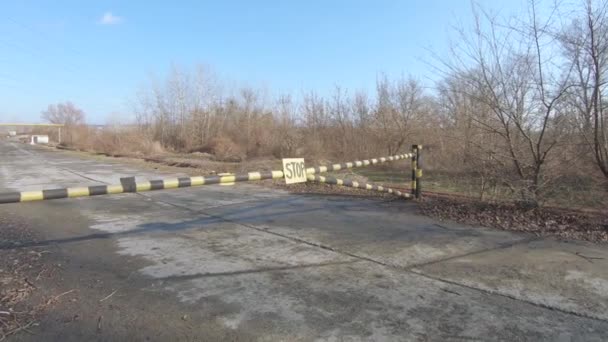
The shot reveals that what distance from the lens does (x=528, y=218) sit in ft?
22.9

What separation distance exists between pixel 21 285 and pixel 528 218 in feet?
23.4

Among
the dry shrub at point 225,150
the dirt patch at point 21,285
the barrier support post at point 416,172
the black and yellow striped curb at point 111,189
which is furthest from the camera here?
the dry shrub at point 225,150

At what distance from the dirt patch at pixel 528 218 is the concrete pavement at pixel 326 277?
42 centimetres

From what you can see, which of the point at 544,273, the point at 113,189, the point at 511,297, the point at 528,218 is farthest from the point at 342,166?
the point at 511,297

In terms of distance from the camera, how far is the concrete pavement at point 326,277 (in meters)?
3.32

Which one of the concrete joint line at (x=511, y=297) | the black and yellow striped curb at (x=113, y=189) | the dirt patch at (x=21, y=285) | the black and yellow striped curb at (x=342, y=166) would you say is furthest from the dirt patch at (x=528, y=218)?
the dirt patch at (x=21, y=285)

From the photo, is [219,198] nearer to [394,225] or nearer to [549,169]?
[394,225]

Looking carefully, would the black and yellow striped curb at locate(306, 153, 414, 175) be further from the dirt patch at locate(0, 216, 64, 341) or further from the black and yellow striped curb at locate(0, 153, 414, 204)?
the dirt patch at locate(0, 216, 64, 341)

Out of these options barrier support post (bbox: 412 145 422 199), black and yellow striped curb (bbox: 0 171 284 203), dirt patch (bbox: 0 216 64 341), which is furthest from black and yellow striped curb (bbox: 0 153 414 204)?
barrier support post (bbox: 412 145 422 199)

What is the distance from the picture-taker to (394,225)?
272 inches

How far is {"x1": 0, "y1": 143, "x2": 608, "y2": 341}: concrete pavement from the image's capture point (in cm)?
332

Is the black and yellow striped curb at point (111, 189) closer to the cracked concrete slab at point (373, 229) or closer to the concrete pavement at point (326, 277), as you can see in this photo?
the concrete pavement at point (326, 277)

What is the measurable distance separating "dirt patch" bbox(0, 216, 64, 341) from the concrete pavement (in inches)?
9.6

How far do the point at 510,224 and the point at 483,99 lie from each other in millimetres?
2402
